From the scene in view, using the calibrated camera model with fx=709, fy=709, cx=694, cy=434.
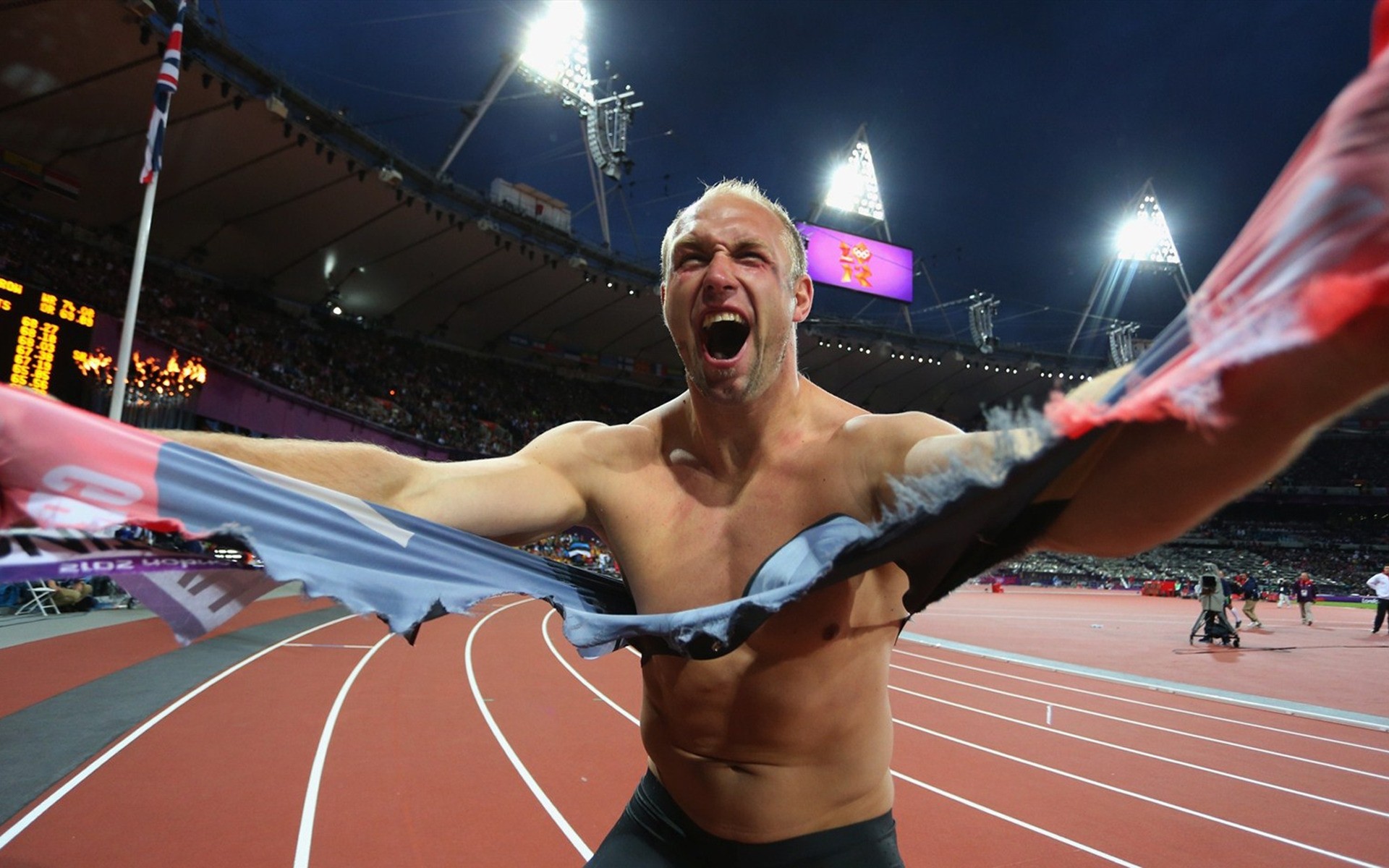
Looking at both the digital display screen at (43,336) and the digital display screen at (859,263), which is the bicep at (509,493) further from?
the digital display screen at (859,263)

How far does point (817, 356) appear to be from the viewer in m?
37.2

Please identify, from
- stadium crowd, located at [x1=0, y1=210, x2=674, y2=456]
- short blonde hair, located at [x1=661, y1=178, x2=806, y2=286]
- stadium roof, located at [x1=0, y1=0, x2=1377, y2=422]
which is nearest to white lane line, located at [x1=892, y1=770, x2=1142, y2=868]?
short blonde hair, located at [x1=661, y1=178, x2=806, y2=286]

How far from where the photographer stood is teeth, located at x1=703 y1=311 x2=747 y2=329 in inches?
68.8

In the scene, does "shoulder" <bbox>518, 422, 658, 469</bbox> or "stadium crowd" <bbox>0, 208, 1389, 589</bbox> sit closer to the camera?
"shoulder" <bbox>518, 422, 658, 469</bbox>

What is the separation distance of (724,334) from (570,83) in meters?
24.2

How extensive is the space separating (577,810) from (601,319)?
3108 centimetres

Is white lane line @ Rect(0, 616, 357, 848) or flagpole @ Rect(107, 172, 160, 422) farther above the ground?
flagpole @ Rect(107, 172, 160, 422)

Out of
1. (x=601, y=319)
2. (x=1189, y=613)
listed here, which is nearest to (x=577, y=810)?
(x=1189, y=613)

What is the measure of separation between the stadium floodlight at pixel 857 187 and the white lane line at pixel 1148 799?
26.4 metres

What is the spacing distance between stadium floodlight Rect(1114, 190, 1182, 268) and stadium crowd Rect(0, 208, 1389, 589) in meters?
15.7

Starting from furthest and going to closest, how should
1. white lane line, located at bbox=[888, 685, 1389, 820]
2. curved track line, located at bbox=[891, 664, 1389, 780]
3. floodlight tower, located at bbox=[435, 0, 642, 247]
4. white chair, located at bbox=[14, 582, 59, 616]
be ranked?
floodlight tower, located at bbox=[435, 0, 642, 247]
white chair, located at bbox=[14, 582, 59, 616]
curved track line, located at bbox=[891, 664, 1389, 780]
white lane line, located at bbox=[888, 685, 1389, 820]

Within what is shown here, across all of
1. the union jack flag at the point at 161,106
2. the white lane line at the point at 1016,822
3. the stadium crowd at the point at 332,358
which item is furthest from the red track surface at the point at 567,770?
the stadium crowd at the point at 332,358

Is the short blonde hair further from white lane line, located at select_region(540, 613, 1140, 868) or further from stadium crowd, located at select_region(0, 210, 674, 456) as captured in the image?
stadium crowd, located at select_region(0, 210, 674, 456)

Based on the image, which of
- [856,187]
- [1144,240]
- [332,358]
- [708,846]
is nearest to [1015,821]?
[708,846]
